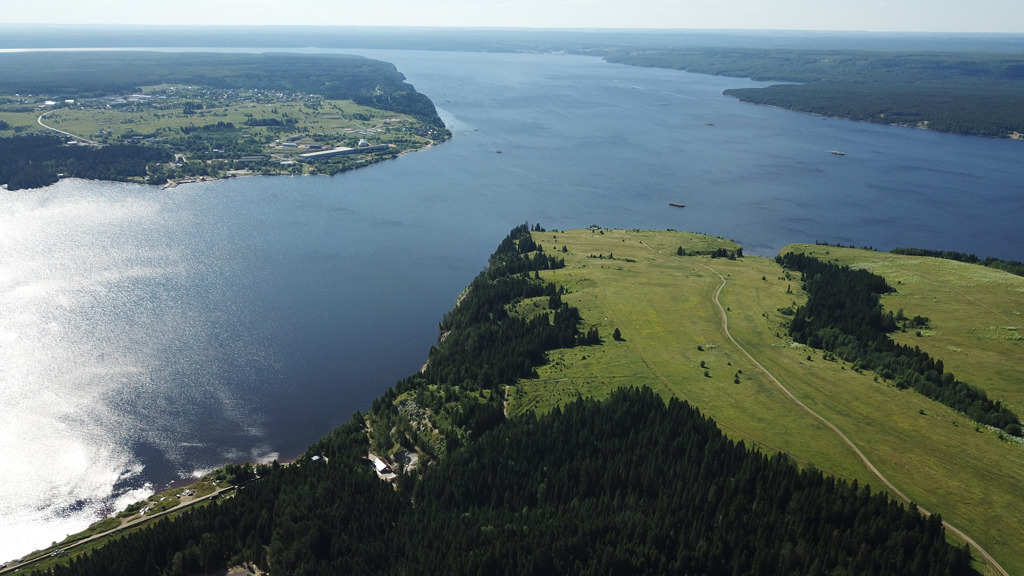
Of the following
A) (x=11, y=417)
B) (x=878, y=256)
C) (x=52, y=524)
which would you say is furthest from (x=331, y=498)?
(x=878, y=256)

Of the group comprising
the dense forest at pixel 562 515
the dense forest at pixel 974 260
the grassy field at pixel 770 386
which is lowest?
the dense forest at pixel 562 515

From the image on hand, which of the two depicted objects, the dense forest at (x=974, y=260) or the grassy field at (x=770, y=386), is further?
the dense forest at (x=974, y=260)

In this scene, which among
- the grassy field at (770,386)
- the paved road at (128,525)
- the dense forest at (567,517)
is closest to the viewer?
the dense forest at (567,517)

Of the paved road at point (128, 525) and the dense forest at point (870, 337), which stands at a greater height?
the dense forest at point (870, 337)

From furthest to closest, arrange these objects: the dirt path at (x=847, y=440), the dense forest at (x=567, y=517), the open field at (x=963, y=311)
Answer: the open field at (x=963, y=311), the dirt path at (x=847, y=440), the dense forest at (x=567, y=517)

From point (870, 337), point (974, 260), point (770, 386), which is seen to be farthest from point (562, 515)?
point (974, 260)

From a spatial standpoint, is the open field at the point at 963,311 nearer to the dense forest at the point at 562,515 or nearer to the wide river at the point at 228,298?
the wide river at the point at 228,298

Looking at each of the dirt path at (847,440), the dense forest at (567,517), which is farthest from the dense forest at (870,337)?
the dense forest at (567,517)
